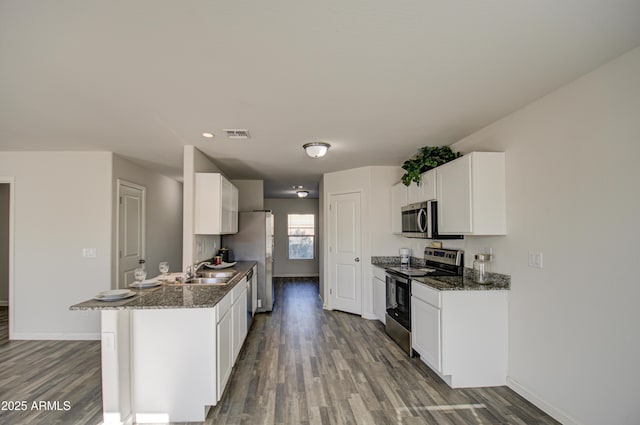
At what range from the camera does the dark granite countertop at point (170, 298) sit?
7.47ft

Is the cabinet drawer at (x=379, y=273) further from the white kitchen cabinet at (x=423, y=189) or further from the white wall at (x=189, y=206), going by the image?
the white wall at (x=189, y=206)

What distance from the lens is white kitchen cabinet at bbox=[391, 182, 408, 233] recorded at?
15.1 feet

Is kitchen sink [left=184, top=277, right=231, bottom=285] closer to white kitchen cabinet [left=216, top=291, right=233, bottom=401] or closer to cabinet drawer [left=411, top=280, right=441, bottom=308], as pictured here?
white kitchen cabinet [left=216, top=291, right=233, bottom=401]

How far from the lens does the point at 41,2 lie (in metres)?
1.39

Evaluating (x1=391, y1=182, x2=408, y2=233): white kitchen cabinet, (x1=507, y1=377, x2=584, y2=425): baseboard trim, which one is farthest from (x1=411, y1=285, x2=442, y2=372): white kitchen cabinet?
(x1=391, y1=182, x2=408, y2=233): white kitchen cabinet

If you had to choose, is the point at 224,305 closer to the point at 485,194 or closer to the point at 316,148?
the point at 316,148

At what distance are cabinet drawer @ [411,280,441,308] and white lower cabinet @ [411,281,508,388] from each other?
4 cm

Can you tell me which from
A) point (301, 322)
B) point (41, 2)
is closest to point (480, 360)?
point (301, 322)

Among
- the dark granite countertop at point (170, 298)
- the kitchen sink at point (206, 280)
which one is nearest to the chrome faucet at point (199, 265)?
the kitchen sink at point (206, 280)

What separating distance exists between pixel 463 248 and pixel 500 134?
4.25 ft

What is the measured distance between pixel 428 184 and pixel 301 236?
20.5 feet

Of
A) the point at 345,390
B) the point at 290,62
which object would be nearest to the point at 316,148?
the point at 290,62

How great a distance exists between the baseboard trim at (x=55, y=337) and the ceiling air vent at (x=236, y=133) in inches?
122

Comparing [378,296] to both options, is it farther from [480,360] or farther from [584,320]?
[584,320]
